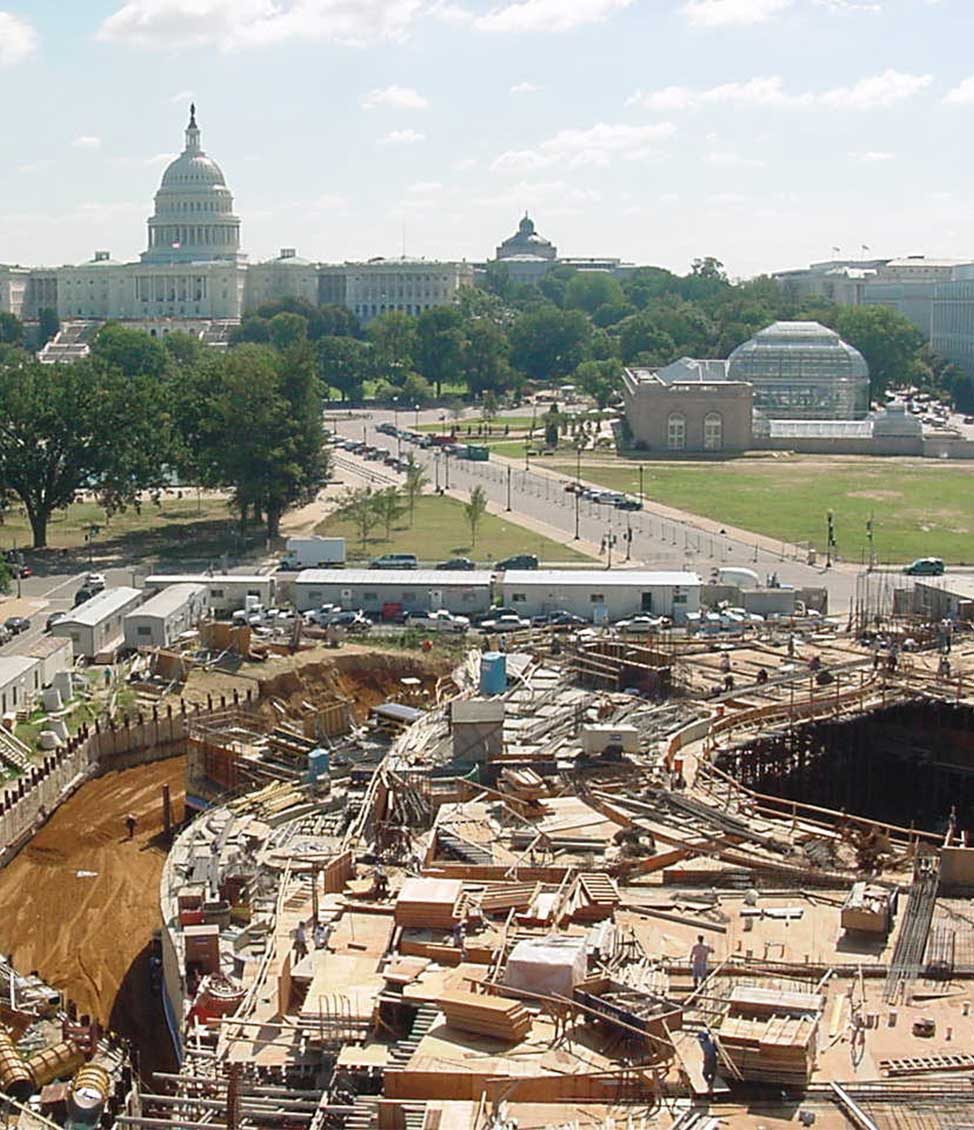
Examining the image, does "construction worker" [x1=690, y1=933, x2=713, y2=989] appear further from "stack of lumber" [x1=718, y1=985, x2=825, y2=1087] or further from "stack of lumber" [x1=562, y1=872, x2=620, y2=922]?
"stack of lumber" [x1=562, y1=872, x2=620, y2=922]

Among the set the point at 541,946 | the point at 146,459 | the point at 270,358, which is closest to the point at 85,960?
the point at 541,946

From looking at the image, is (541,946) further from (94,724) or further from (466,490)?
(466,490)

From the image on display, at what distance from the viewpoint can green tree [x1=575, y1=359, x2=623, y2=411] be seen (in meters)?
140

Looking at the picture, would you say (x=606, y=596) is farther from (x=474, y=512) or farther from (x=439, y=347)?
(x=439, y=347)

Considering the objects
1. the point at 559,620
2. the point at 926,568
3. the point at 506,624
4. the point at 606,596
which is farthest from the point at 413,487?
the point at 559,620

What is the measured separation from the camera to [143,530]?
264ft

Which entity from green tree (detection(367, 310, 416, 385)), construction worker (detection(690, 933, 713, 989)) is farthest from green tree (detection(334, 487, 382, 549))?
green tree (detection(367, 310, 416, 385))

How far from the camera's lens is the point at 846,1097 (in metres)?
23.3

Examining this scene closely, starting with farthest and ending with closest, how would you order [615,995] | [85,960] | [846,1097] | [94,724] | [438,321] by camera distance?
1. [438,321]
2. [94,724]
3. [85,960]
4. [615,995]
5. [846,1097]

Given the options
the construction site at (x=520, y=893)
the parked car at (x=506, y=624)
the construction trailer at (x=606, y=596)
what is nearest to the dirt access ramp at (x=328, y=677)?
the construction site at (x=520, y=893)

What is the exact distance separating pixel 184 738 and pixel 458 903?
23.1 metres

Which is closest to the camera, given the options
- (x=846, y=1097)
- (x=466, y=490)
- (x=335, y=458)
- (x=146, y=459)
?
(x=846, y=1097)

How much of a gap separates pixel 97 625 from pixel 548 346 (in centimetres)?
11278

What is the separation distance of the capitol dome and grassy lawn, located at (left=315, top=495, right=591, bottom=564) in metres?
48.1
